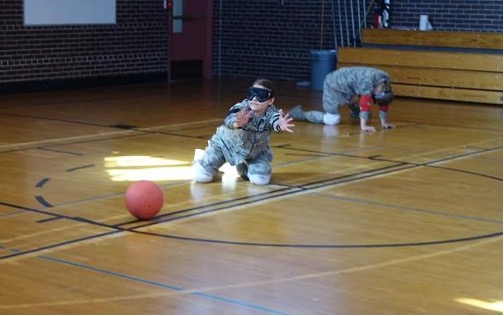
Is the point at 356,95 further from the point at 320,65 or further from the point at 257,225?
the point at 257,225

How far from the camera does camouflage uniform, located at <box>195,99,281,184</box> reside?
6.88 meters

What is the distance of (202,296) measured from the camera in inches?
173

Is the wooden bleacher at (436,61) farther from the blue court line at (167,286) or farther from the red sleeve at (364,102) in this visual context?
the blue court line at (167,286)

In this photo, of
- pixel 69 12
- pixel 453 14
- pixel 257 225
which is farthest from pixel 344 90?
pixel 69 12

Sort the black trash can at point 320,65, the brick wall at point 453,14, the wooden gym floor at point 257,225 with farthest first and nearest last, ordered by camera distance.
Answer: the black trash can at point 320,65
the brick wall at point 453,14
the wooden gym floor at point 257,225

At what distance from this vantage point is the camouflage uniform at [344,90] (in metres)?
9.83

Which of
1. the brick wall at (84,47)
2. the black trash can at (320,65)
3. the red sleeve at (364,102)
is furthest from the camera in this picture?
the black trash can at (320,65)

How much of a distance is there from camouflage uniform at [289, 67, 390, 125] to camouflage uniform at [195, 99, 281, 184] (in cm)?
299

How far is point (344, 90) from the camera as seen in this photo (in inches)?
402

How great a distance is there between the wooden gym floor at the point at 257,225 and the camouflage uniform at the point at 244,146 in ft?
0.50

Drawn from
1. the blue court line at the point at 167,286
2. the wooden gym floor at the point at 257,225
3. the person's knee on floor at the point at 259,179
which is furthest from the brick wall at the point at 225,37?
the blue court line at the point at 167,286

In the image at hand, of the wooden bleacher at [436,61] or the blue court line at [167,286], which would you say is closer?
the blue court line at [167,286]

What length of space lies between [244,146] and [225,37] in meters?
9.71

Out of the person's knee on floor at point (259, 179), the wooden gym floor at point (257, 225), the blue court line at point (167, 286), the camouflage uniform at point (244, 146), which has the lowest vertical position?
the blue court line at point (167, 286)
